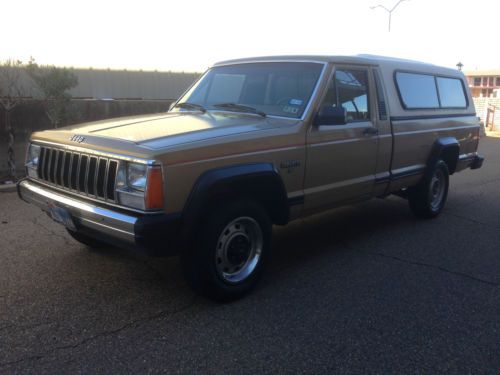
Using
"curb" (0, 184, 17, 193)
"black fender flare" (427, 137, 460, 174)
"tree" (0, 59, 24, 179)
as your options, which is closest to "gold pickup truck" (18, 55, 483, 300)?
"black fender flare" (427, 137, 460, 174)

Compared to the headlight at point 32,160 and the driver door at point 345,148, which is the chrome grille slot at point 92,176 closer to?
the headlight at point 32,160

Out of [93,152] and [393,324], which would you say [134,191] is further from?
[393,324]

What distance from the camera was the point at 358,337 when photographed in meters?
3.33

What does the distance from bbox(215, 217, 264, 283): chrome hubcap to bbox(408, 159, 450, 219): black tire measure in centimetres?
307

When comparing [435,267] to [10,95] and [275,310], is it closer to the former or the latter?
[275,310]

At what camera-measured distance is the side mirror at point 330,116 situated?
4238 millimetres

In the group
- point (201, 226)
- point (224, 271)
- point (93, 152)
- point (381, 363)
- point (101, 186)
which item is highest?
point (93, 152)

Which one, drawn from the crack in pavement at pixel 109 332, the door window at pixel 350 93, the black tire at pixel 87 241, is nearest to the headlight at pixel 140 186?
the crack in pavement at pixel 109 332

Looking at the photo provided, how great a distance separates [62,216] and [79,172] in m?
0.38

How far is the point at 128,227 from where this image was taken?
10.6 ft

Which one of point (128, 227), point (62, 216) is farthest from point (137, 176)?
point (62, 216)

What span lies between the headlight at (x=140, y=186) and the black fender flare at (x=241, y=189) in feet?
0.83

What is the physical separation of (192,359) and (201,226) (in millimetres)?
943

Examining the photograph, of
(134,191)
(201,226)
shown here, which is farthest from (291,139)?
(134,191)
